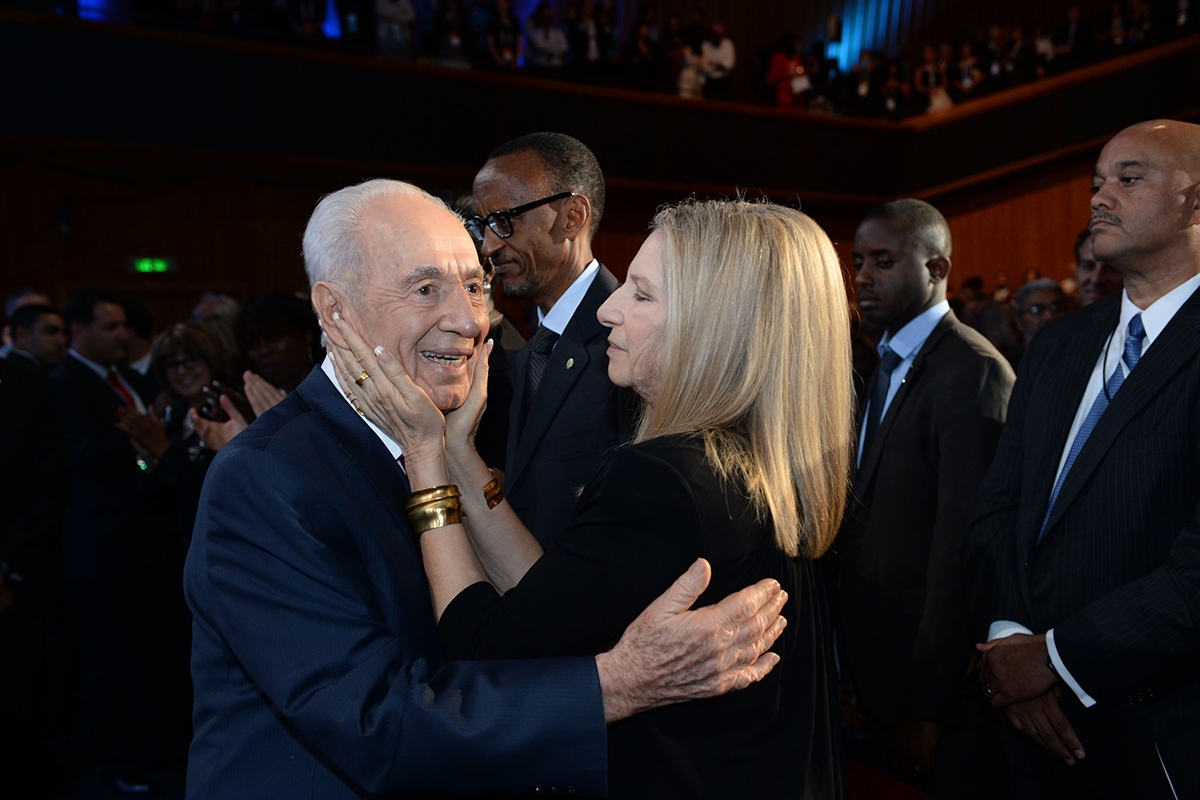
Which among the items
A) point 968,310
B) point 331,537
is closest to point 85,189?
point 968,310

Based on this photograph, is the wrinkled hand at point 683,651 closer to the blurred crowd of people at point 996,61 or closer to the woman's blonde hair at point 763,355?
the woman's blonde hair at point 763,355

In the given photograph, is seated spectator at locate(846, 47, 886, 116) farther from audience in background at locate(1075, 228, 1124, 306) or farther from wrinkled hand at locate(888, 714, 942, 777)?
wrinkled hand at locate(888, 714, 942, 777)

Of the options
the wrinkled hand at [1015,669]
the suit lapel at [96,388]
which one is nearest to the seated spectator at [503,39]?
the suit lapel at [96,388]

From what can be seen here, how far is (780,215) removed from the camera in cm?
152

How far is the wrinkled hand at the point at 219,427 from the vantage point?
3.00m

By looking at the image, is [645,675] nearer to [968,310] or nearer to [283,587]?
[283,587]

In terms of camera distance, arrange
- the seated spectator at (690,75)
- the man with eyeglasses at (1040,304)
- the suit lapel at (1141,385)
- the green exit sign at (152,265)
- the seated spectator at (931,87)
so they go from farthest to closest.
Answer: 1. the seated spectator at (931,87)
2. the seated spectator at (690,75)
3. the green exit sign at (152,265)
4. the man with eyeglasses at (1040,304)
5. the suit lapel at (1141,385)

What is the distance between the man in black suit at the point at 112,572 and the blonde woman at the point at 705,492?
10.0 ft

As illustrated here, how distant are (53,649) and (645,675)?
4.60 m

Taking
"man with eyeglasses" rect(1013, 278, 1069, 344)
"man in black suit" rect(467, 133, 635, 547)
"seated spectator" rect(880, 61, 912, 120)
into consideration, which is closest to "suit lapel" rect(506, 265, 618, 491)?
"man in black suit" rect(467, 133, 635, 547)

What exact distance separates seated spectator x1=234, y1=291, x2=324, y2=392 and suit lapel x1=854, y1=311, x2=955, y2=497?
77.2 inches

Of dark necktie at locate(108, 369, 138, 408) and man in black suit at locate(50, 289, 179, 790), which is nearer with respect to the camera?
man in black suit at locate(50, 289, 179, 790)

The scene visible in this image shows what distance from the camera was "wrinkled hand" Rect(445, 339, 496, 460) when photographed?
6.30ft

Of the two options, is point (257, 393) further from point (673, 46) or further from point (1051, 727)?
point (673, 46)
